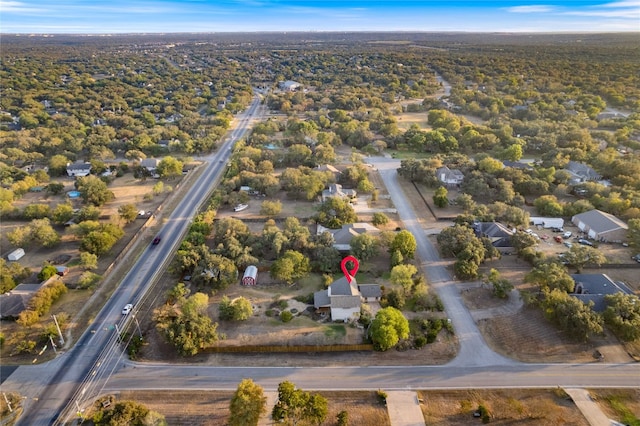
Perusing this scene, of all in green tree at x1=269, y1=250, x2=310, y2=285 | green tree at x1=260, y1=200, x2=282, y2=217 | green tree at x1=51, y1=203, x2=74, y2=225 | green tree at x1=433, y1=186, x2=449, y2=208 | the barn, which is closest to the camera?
green tree at x1=269, y1=250, x2=310, y2=285

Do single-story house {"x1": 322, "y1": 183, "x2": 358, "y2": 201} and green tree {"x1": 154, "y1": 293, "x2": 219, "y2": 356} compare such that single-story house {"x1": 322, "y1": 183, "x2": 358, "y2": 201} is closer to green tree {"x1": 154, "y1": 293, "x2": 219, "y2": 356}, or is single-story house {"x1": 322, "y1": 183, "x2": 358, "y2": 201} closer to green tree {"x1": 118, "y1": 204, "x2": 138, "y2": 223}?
green tree {"x1": 118, "y1": 204, "x2": 138, "y2": 223}

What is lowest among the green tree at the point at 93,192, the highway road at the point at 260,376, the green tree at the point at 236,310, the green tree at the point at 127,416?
the highway road at the point at 260,376

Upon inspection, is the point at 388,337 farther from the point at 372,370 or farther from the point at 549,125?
the point at 549,125

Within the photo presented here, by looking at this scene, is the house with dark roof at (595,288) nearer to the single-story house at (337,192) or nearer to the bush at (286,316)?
the bush at (286,316)

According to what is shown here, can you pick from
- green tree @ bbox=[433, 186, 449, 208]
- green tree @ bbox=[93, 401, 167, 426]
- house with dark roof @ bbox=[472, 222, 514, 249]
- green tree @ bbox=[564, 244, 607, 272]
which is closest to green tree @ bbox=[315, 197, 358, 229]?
green tree @ bbox=[433, 186, 449, 208]

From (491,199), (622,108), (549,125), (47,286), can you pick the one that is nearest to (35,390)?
(47,286)

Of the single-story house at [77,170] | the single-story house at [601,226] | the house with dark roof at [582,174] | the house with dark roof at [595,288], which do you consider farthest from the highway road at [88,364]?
the house with dark roof at [582,174]
